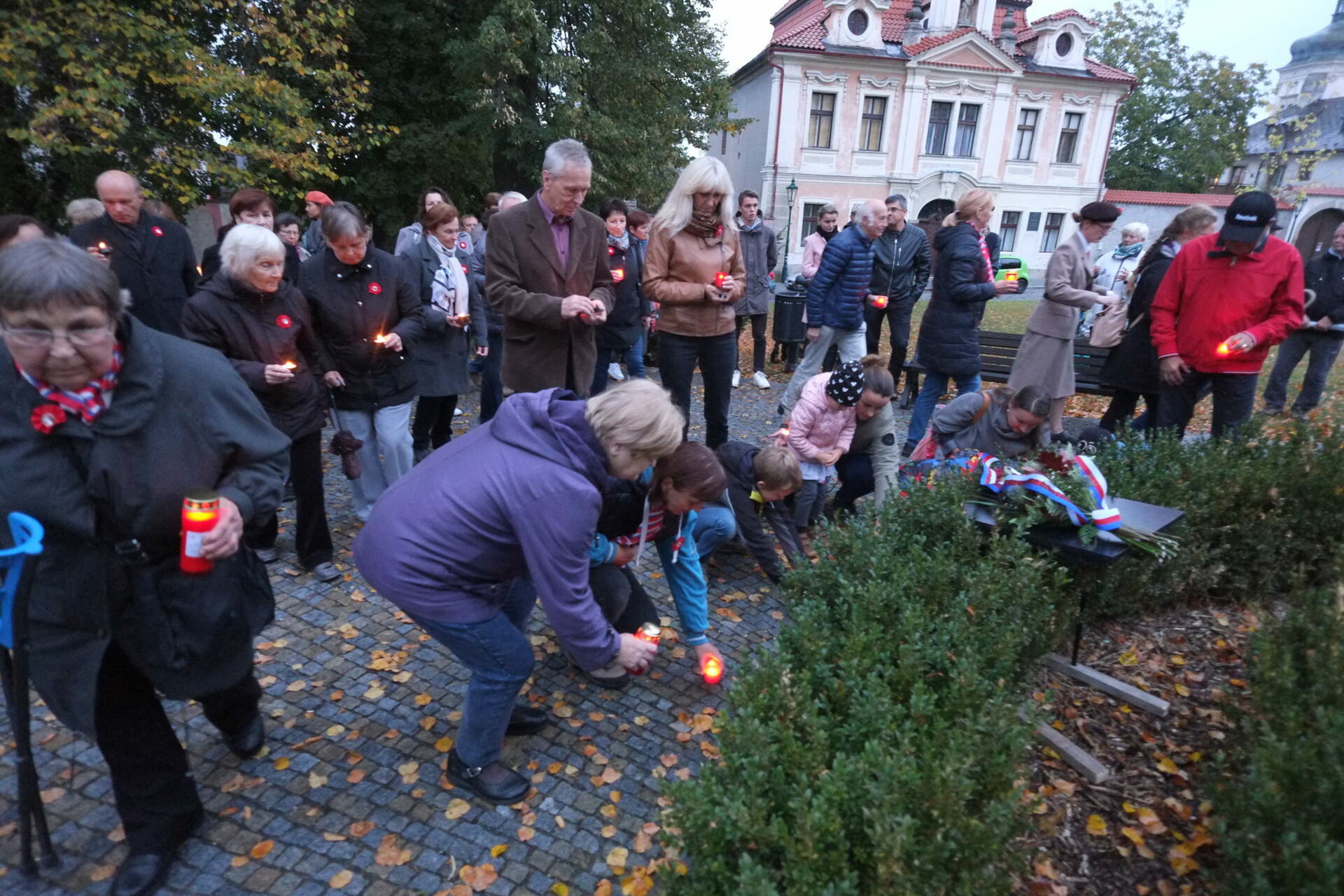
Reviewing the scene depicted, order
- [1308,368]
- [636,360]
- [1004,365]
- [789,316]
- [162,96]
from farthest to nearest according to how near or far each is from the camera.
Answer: [789,316], [162,96], [1004,365], [636,360], [1308,368]

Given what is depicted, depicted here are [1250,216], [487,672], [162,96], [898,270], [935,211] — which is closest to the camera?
[487,672]

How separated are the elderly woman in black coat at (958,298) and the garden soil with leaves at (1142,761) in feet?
9.32

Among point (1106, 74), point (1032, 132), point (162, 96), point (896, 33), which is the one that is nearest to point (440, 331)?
point (162, 96)

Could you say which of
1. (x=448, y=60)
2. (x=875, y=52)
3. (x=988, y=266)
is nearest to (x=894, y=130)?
(x=875, y=52)

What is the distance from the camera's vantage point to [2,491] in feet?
6.11

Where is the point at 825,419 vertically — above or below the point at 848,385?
below

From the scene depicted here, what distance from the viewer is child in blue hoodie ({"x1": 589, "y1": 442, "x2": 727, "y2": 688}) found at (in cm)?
251

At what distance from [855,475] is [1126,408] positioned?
2.60m

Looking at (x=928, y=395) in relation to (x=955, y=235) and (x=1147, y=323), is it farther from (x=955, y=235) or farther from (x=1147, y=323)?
(x=1147, y=323)

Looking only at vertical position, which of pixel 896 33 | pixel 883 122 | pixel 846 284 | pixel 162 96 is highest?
pixel 896 33

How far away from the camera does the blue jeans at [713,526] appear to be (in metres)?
4.05

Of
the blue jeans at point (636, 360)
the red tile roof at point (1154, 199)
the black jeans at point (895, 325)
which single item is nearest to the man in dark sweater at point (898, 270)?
the black jeans at point (895, 325)

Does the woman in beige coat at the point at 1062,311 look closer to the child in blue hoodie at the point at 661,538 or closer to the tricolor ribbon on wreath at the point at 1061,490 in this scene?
the tricolor ribbon on wreath at the point at 1061,490

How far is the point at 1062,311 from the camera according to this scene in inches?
231
